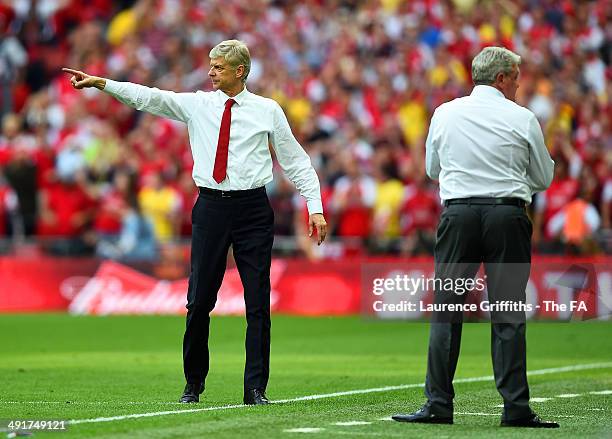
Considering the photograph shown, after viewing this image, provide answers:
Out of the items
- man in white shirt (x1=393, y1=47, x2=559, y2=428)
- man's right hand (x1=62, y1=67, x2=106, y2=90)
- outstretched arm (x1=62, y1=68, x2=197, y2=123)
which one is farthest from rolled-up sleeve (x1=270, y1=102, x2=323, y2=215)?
man in white shirt (x1=393, y1=47, x2=559, y2=428)

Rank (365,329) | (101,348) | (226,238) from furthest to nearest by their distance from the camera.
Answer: (365,329) → (101,348) → (226,238)

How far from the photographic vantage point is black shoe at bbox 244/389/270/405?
407 inches

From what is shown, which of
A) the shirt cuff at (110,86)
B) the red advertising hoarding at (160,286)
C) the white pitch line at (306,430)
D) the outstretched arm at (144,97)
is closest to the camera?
the white pitch line at (306,430)

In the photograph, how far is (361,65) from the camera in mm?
Result: 26781

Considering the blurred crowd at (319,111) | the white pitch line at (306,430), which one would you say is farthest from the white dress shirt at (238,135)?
the blurred crowd at (319,111)

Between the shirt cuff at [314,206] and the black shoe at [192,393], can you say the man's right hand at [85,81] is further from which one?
the black shoe at [192,393]

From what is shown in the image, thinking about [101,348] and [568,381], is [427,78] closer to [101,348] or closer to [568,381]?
[101,348]

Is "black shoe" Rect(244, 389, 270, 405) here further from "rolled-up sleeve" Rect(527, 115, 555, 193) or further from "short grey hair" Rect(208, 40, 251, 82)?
"rolled-up sleeve" Rect(527, 115, 555, 193)

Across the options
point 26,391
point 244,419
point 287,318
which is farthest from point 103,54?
point 244,419

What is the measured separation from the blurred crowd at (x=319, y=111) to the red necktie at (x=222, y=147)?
11.6m

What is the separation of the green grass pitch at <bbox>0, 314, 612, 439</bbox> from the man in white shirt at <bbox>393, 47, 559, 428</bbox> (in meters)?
0.33

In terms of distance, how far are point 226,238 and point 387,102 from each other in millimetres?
15449

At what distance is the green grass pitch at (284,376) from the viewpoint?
29.7 feet

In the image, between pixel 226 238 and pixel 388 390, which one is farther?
pixel 388 390
